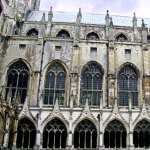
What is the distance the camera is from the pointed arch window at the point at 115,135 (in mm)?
29484

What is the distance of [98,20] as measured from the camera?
46.7m

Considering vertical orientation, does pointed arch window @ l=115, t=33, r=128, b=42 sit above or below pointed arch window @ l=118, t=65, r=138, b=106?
above

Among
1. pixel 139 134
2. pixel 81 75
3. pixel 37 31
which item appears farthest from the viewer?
pixel 37 31

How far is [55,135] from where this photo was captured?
97.8ft

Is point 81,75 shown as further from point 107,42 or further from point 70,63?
point 107,42

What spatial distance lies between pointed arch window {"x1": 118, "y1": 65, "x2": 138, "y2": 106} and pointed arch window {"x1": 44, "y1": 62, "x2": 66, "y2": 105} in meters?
6.37

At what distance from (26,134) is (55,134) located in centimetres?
263

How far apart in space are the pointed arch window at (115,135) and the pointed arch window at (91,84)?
6047 mm

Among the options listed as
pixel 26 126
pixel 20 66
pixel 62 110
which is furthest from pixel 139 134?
pixel 20 66

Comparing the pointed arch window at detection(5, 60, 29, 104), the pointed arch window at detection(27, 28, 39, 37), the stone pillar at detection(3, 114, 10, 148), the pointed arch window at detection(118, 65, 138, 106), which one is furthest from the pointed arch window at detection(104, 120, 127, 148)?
the pointed arch window at detection(27, 28, 39, 37)

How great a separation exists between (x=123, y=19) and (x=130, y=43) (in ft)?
31.8

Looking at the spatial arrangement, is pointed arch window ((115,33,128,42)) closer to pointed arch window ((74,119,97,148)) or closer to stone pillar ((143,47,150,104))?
stone pillar ((143,47,150,104))

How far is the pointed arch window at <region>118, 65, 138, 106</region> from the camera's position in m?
36.5

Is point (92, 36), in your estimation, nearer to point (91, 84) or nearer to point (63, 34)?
point (63, 34)
